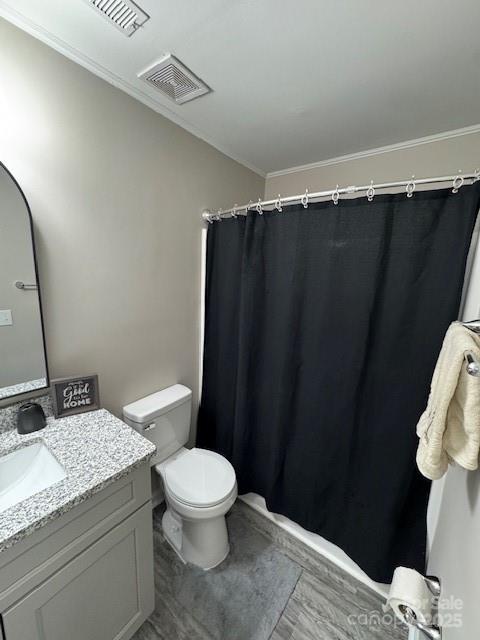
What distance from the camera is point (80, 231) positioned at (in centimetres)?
118

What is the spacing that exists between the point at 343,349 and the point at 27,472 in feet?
4.70

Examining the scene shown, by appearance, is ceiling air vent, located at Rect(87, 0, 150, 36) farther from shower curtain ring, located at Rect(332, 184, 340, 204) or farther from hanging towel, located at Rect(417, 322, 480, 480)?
hanging towel, located at Rect(417, 322, 480, 480)

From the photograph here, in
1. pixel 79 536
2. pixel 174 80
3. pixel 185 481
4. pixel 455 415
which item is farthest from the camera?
pixel 185 481

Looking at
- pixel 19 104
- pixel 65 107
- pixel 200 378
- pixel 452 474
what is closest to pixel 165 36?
pixel 65 107

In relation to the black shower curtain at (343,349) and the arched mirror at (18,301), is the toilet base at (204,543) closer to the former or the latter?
the black shower curtain at (343,349)

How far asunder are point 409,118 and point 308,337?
1.28 metres

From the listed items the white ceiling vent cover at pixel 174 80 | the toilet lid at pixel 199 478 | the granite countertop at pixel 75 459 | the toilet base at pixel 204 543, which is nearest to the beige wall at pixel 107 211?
the white ceiling vent cover at pixel 174 80

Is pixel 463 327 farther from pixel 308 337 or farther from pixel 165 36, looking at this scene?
pixel 165 36

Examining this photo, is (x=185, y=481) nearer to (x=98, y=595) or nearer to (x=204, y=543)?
(x=204, y=543)

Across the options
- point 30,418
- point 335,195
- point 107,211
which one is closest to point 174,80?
point 107,211

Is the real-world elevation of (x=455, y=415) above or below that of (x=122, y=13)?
below

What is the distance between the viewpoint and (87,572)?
33.3 inches

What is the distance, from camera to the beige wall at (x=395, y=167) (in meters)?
1.43

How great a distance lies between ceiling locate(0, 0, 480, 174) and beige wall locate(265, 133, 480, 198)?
99mm
